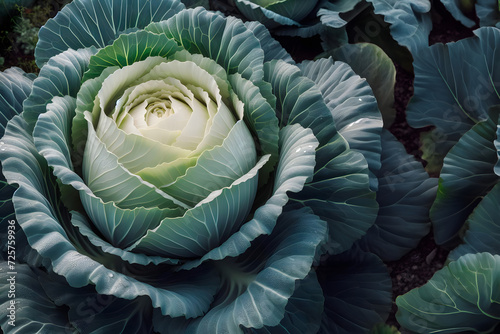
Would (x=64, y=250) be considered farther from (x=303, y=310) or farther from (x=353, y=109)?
(x=353, y=109)

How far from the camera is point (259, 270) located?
4.99 ft

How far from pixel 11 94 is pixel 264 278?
3.43ft

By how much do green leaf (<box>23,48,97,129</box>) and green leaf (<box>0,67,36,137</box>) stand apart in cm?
16

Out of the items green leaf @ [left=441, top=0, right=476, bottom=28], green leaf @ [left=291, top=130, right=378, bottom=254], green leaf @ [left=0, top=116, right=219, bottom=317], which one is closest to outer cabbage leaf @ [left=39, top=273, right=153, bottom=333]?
green leaf @ [left=0, top=116, right=219, bottom=317]

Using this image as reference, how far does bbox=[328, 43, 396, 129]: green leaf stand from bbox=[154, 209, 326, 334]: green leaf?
77 cm

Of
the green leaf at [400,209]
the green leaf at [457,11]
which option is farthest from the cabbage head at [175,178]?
the green leaf at [457,11]

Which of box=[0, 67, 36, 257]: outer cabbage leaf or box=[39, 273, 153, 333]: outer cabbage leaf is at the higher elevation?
box=[0, 67, 36, 257]: outer cabbage leaf

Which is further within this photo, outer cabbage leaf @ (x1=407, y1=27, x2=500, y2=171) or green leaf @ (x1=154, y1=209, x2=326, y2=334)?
outer cabbage leaf @ (x1=407, y1=27, x2=500, y2=171)

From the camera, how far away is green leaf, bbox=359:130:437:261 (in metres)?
1.92

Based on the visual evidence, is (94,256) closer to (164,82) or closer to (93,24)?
(164,82)

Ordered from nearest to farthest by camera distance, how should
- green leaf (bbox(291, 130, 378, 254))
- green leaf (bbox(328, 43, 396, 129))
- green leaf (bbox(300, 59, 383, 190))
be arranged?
green leaf (bbox(291, 130, 378, 254)), green leaf (bbox(300, 59, 383, 190)), green leaf (bbox(328, 43, 396, 129))

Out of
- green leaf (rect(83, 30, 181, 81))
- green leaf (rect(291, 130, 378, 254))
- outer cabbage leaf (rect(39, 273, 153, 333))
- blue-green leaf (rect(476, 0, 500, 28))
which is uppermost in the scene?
green leaf (rect(83, 30, 181, 81))

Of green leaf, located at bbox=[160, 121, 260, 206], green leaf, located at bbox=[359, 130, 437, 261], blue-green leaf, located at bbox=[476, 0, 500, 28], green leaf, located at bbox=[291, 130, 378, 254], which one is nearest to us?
green leaf, located at bbox=[160, 121, 260, 206]

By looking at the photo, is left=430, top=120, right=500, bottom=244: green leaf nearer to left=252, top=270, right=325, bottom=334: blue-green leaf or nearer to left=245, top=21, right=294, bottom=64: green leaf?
left=252, top=270, right=325, bottom=334: blue-green leaf
